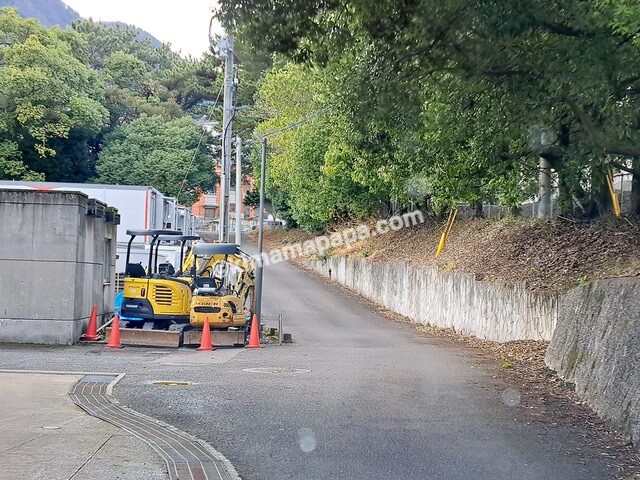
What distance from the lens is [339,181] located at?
1467 inches

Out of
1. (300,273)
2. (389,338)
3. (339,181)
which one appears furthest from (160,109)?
(389,338)

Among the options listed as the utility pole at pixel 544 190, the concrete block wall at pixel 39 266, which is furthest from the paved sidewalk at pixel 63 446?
the utility pole at pixel 544 190

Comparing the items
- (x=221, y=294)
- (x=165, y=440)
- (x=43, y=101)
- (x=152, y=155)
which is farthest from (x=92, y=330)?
(x=152, y=155)

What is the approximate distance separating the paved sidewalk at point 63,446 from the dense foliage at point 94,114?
3761 cm

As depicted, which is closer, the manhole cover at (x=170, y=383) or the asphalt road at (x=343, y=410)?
the asphalt road at (x=343, y=410)

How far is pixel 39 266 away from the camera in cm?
1842

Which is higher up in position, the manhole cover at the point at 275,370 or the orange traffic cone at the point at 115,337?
the orange traffic cone at the point at 115,337

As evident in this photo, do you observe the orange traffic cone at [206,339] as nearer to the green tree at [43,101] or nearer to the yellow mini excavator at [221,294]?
the yellow mini excavator at [221,294]

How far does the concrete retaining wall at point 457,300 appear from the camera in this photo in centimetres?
1797

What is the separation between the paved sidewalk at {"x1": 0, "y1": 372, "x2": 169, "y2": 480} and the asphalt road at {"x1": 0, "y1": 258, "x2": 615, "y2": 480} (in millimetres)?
968

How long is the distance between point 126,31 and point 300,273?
153 ft

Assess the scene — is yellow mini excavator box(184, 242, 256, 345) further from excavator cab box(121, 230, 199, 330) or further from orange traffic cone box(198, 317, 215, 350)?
excavator cab box(121, 230, 199, 330)

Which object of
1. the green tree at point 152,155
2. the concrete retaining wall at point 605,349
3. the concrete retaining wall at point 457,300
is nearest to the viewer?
the concrete retaining wall at point 605,349

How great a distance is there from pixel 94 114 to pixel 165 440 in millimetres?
41953
